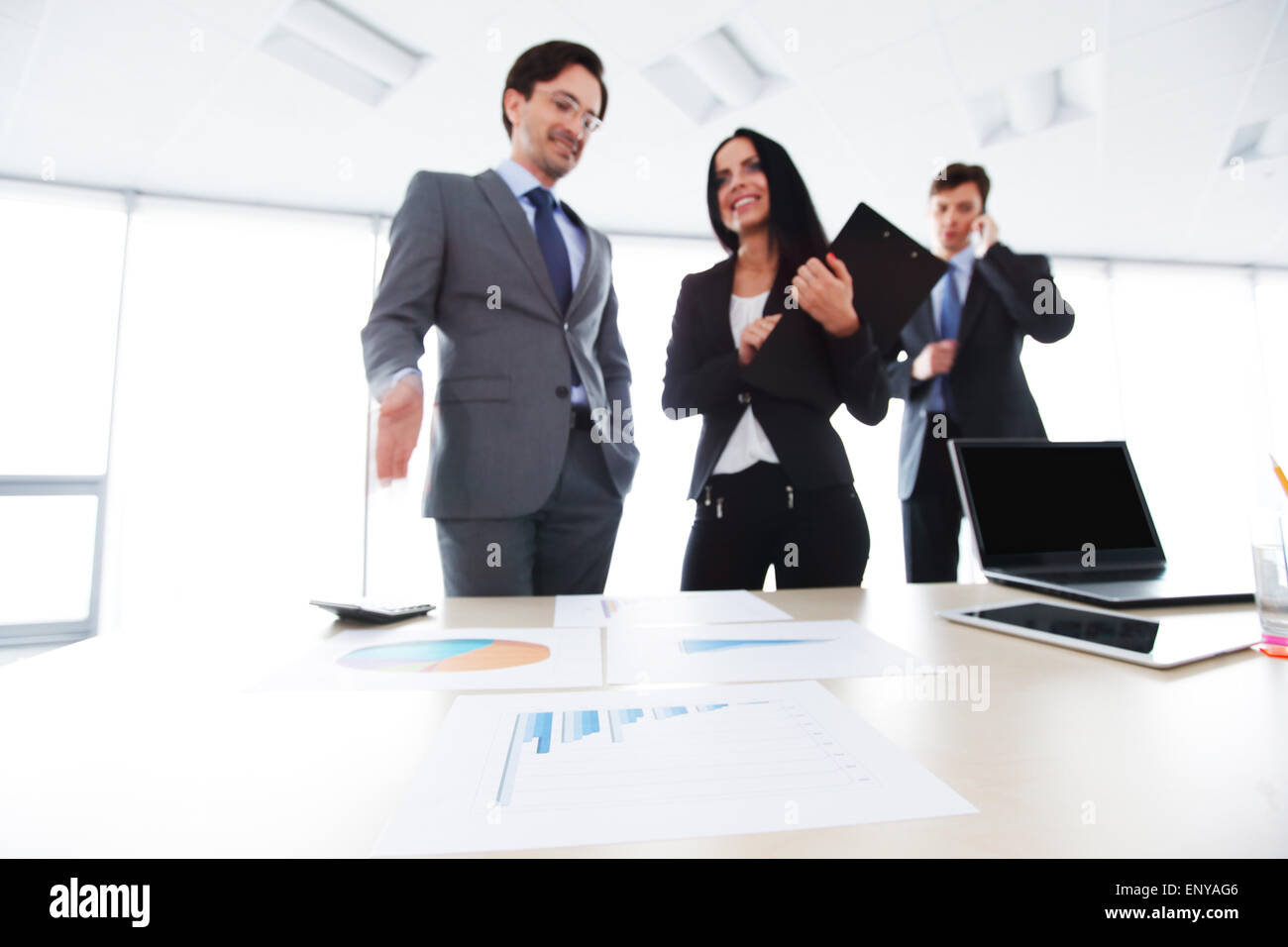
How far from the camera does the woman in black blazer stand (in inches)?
56.8

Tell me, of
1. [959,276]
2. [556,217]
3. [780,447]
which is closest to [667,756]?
[780,447]

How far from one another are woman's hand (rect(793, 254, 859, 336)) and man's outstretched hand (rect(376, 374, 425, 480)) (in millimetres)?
909

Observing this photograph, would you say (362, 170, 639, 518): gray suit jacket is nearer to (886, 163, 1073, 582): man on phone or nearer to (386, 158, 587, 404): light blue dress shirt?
(386, 158, 587, 404): light blue dress shirt

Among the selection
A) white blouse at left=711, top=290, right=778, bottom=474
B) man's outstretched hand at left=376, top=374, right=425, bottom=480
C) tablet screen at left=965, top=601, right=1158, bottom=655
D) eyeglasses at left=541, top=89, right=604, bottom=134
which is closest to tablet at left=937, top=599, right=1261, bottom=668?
tablet screen at left=965, top=601, right=1158, bottom=655

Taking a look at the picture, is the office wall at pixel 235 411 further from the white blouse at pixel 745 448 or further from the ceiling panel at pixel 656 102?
the white blouse at pixel 745 448

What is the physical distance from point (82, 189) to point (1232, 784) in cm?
496

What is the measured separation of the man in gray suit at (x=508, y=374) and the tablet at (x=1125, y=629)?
2.72ft

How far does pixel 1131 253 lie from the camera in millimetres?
4797

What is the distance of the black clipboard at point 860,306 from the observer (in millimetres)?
1422

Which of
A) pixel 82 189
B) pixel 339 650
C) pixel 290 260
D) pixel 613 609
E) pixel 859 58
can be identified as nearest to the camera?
pixel 339 650

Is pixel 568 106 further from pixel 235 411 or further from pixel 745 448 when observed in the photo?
pixel 235 411

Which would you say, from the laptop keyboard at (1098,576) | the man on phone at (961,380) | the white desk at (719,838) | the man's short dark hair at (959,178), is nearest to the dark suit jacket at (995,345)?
the man on phone at (961,380)
